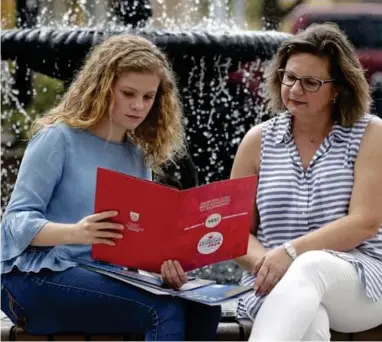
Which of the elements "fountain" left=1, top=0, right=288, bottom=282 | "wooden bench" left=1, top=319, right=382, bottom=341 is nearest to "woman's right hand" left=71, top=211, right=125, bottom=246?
"wooden bench" left=1, top=319, right=382, bottom=341

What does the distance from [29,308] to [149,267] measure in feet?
0.95

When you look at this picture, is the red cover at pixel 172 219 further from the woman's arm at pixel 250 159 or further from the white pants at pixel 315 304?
the woman's arm at pixel 250 159

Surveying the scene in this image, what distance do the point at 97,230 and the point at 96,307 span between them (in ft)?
0.65

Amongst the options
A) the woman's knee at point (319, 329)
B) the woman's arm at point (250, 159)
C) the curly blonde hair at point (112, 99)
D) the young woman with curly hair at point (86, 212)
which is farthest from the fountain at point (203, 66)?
the woman's knee at point (319, 329)

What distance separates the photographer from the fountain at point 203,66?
407cm

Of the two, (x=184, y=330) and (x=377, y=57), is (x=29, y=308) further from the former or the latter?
(x=377, y=57)

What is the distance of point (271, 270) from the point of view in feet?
7.80

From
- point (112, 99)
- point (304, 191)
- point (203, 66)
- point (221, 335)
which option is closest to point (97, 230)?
point (112, 99)

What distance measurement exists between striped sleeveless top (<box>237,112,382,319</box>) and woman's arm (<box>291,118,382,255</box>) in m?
0.03

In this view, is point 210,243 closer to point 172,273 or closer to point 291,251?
point 172,273

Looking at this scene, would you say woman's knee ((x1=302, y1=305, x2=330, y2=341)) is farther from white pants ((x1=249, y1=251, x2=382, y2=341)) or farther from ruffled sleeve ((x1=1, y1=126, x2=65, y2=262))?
ruffled sleeve ((x1=1, y1=126, x2=65, y2=262))

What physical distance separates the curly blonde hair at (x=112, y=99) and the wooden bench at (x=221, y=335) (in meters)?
0.41

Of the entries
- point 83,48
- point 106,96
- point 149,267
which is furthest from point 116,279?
point 83,48

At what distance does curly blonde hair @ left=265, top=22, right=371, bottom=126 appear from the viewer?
2.54 metres
